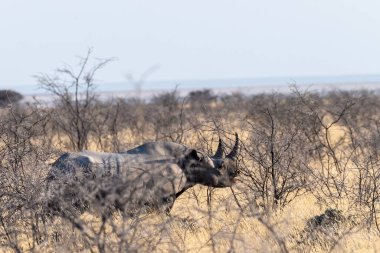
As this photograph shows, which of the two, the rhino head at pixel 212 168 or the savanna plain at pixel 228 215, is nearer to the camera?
the savanna plain at pixel 228 215

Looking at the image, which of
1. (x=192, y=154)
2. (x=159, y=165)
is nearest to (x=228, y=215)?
(x=159, y=165)

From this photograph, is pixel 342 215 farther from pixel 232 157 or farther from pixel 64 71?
pixel 64 71

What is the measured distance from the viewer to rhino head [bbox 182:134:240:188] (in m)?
10.9

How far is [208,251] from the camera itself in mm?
8203

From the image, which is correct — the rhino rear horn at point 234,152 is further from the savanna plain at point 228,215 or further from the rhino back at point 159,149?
the rhino back at point 159,149

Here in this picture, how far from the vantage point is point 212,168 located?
11.1m

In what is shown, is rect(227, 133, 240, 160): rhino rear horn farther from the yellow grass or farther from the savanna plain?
the yellow grass

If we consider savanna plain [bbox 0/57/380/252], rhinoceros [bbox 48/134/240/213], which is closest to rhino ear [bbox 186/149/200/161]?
rhinoceros [bbox 48/134/240/213]

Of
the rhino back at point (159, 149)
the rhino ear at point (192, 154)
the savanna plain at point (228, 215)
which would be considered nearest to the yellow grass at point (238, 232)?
the savanna plain at point (228, 215)

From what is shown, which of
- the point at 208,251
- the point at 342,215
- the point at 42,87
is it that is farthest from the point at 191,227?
the point at 42,87

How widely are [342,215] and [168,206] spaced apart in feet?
7.01

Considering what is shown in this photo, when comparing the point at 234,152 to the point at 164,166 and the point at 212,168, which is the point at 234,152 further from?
the point at 164,166

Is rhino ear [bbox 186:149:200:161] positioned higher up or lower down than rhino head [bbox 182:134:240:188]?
higher up

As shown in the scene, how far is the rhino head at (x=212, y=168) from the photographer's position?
10922mm
